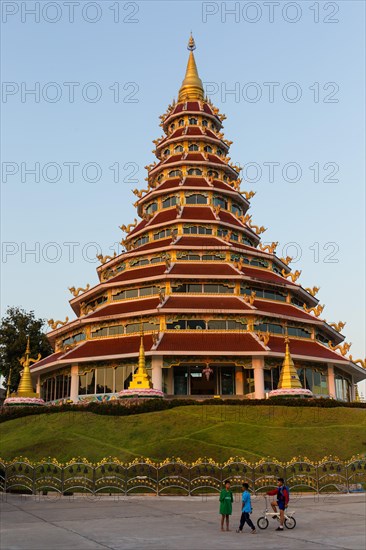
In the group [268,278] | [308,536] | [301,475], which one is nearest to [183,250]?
[268,278]

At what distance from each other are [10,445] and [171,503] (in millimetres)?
14309

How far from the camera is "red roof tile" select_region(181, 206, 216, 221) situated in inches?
2212

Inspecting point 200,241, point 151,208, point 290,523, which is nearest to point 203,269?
point 200,241

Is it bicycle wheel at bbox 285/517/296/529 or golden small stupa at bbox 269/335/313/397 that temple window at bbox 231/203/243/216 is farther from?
bicycle wheel at bbox 285/517/296/529

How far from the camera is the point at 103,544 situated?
15000 millimetres

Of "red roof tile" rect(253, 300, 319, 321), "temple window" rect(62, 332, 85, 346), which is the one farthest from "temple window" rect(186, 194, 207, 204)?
"temple window" rect(62, 332, 85, 346)

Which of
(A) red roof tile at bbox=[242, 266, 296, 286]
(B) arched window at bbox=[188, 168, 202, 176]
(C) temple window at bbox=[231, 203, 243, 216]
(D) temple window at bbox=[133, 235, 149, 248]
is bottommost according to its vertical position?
(A) red roof tile at bbox=[242, 266, 296, 286]

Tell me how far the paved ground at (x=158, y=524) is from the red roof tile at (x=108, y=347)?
65.4 feet

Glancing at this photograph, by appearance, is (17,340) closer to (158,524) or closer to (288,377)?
(288,377)

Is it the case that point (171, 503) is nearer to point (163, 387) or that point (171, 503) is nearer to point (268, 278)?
point (163, 387)

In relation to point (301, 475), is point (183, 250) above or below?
above

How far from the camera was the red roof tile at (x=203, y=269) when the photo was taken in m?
50.1

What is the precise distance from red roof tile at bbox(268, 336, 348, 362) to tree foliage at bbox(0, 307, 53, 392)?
3595 cm

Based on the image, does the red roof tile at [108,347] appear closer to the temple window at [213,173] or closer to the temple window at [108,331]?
the temple window at [108,331]
